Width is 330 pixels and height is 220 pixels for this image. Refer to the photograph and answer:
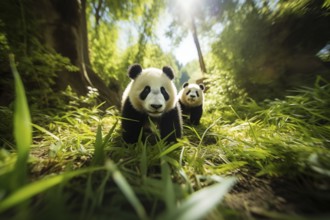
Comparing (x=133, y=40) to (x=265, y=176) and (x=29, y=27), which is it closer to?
(x=29, y=27)

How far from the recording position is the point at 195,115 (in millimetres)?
4129

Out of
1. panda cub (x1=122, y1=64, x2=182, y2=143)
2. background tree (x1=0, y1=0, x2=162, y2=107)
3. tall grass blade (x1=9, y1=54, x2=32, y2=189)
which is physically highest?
background tree (x1=0, y1=0, x2=162, y2=107)

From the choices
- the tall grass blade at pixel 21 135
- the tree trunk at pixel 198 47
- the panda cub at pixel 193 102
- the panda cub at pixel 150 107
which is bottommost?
the tall grass blade at pixel 21 135

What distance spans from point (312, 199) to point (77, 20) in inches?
213

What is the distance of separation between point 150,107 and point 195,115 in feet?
7.59

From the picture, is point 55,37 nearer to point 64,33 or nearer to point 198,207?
point 64,33

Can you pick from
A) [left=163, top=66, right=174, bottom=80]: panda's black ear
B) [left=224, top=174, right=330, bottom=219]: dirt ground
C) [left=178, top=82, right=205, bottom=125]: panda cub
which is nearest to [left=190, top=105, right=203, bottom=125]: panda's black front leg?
[left=178, top=82, right=205, bottom=125]: panda cub

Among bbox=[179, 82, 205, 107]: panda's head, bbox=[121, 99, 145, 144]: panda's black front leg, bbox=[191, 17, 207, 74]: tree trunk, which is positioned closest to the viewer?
bbox=[121, 99, 145, 144]: panda's black front leg

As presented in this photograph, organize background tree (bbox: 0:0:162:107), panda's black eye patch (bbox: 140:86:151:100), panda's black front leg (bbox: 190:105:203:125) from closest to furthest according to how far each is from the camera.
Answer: panda's black eye patch (bbox: 140:86:151:100) → background tree (bbox: 0:0:162:107) → panda's black front leg (bbox: 190:105:203:125)

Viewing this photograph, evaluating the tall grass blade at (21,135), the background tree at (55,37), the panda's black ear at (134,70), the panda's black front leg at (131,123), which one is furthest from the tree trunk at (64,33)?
the tall grass blade at (21,135)

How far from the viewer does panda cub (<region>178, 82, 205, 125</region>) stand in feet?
13.5

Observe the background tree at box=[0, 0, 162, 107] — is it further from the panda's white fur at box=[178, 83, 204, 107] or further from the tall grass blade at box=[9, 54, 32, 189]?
the tall grass blade at box=[9, 54, 32, 189]

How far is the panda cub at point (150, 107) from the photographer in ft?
6.79

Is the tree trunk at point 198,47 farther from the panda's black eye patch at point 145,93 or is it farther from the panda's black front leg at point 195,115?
the panda's black eye patch at point 145,93
